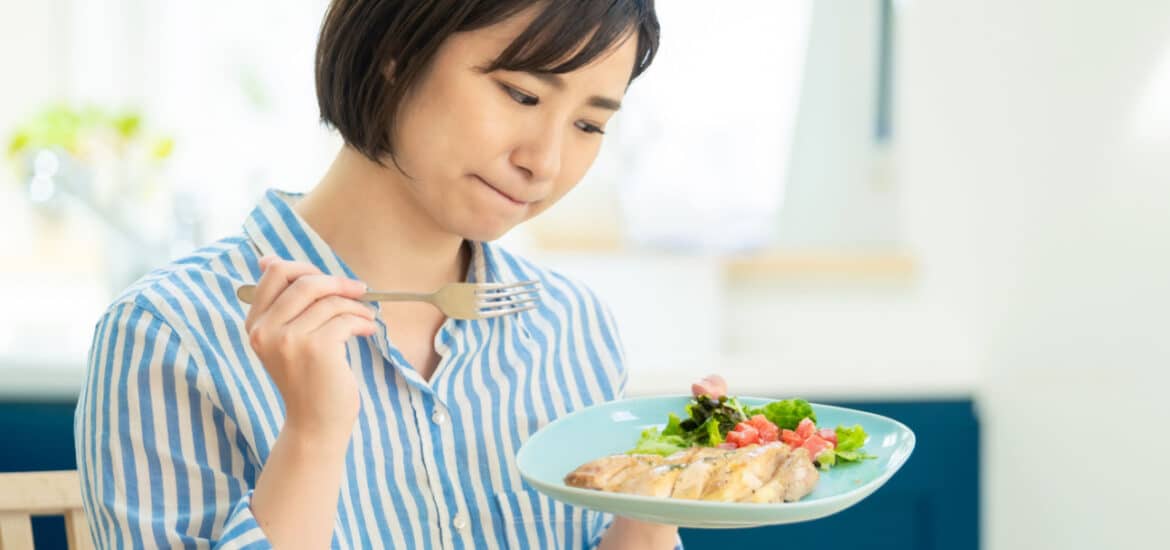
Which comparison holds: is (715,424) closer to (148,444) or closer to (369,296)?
(369,296)

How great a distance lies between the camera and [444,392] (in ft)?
4.04

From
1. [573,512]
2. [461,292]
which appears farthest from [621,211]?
[461,292]

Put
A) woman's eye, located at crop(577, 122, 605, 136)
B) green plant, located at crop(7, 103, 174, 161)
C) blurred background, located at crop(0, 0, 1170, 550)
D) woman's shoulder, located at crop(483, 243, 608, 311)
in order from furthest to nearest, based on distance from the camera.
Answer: green plant, located at crop(7, 103, 174, 161) < blurred background, located at crop(0, 0, 1170, 550) < woman's shoulder, located at crop(483, 243, 608, 311) < woman's eye, located at crop(577, 122, 605, 136)

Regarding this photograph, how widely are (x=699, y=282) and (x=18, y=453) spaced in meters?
1.67

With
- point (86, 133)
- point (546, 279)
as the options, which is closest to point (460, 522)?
point (546, 279)

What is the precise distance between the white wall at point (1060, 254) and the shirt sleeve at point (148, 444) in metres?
1.07

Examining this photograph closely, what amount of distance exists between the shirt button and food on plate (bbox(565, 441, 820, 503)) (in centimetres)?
19

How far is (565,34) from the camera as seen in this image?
3.50ft

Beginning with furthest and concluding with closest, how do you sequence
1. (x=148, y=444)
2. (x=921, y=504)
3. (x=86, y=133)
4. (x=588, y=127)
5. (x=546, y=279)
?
(x=86, y=133), (x=921, y=504), (x=546, y=279), (x=588, y=127), (x=148, y=444)

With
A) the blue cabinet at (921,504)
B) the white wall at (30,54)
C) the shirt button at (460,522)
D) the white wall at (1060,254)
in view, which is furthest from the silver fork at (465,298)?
the white wall at (30,54)

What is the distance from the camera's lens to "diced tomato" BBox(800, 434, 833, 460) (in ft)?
3.79

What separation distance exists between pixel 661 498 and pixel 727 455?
0.22 metres

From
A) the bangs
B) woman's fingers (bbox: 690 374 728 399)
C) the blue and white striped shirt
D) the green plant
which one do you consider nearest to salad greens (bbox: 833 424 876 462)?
woman's fingers (bbox: 690 374 728 399)

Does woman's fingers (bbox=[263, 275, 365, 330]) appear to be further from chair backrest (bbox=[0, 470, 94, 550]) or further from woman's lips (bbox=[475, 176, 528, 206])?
chair backrest (bbox=[0, 470, 94, 550])
